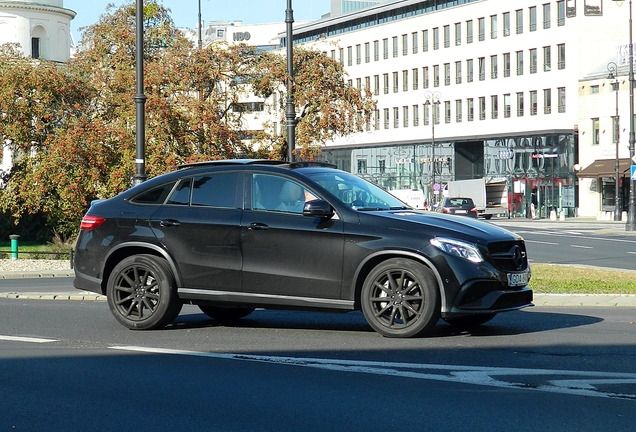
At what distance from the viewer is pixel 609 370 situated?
8578 mm

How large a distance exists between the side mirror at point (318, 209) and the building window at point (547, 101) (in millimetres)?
75908

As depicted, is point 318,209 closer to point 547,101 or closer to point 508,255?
point 508,255

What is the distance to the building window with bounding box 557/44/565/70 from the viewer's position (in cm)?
8312

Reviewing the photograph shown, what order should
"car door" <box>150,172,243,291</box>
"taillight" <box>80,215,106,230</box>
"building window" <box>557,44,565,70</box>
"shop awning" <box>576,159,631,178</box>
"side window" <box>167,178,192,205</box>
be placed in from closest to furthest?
"car door" <box>150,172,243,291</box>
"side window" <box>167,178,192,205</box>
"taillight" <box>80,215,106,230</box>
"shop awning" <box>576,159,631,178</box>
"building window" <box>557,44,565,70</box>

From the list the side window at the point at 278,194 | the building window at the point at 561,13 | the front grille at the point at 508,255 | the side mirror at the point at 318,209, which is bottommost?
the front grille at the point at 508,255

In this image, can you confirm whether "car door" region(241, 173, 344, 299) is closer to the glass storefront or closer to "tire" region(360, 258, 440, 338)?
"tire" region(360, 258, 440, 338)

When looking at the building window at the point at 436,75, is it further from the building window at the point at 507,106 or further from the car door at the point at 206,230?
the car door at the point at 206,230

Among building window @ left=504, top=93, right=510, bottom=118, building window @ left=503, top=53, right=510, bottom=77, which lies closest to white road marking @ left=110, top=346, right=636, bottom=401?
building window @ left=504, top=93, right=510, bottom=118

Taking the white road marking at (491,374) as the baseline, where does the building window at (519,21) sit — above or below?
A: above

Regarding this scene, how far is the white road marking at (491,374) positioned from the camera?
25.5 ft

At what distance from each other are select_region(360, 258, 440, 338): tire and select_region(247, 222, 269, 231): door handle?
1212mm

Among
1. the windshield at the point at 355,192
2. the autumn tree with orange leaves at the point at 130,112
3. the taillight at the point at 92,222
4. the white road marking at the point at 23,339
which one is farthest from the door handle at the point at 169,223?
the autumn tree with orange leaves at the point at 130,112

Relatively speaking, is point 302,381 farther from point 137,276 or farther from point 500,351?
point 137,276

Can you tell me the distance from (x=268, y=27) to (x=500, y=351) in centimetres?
13792
